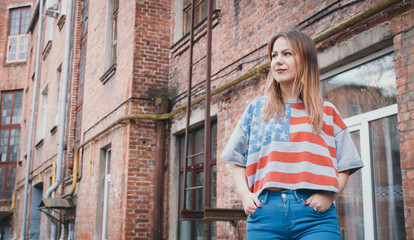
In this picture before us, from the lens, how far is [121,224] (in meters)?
7.98

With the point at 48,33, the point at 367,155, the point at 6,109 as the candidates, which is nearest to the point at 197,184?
the point at 367,155

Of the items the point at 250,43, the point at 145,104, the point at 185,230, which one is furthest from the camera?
the point at 145,104

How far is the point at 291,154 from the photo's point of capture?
211 centimetres

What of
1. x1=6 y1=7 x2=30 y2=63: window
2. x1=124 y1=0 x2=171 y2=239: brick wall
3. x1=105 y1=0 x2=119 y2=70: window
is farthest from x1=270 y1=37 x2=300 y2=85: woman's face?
x1=6 y1=7 x2=30 y2=63: window

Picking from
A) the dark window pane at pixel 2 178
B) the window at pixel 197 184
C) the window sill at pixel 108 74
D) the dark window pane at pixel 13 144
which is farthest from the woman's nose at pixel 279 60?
the dark window pane at pixel 13 144

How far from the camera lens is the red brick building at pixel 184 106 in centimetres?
405

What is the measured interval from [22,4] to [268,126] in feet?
92.7

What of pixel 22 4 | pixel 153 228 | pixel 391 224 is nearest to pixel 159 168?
pixel 153 228

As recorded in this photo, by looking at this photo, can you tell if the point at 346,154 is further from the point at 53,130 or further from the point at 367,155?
the point at 53,130

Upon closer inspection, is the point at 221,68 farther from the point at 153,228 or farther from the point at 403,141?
the point at 403,141

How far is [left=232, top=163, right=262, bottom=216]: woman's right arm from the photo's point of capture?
2061 mm

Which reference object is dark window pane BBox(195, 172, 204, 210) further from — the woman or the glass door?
the woman

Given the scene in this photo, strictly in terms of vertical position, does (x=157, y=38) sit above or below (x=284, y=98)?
above

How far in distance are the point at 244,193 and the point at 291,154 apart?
261 mm
